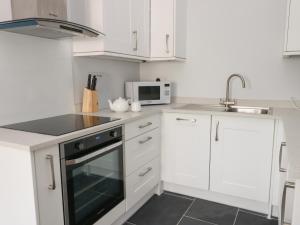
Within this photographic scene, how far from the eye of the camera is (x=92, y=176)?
1632 mm

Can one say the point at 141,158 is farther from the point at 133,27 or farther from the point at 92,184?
the point at 133,27

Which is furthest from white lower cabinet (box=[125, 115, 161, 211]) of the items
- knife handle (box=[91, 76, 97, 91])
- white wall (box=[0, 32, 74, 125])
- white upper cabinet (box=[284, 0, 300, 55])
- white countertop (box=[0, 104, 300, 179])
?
white upper cabinet (box=[284, 0, 300, 55])

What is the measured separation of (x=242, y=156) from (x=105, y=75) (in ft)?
4.81

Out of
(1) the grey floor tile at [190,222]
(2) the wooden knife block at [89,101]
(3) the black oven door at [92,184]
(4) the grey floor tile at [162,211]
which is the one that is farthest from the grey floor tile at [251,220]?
(2) the wooden knife block at [89,101]

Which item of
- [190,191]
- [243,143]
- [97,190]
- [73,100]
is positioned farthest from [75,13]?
[190,191]

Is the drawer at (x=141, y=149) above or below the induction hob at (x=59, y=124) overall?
below

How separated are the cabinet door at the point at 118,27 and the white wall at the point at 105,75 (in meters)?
0.33

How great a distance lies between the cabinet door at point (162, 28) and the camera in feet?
8.14

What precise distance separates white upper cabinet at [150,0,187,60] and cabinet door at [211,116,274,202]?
0.88 meters

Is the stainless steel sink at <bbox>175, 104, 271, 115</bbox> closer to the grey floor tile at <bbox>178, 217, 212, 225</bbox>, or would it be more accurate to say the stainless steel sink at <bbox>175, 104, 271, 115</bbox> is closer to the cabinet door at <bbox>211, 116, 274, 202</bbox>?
the cabinet door at <bbox>211, 116, 274, 202</bbox>

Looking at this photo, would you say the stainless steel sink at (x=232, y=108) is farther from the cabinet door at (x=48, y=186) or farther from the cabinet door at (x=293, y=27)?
the cabinet door at (x=48, y=186)

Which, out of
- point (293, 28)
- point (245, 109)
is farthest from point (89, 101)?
point (293, 28)

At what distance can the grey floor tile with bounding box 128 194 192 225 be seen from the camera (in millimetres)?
2035

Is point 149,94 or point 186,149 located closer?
point 186,149
